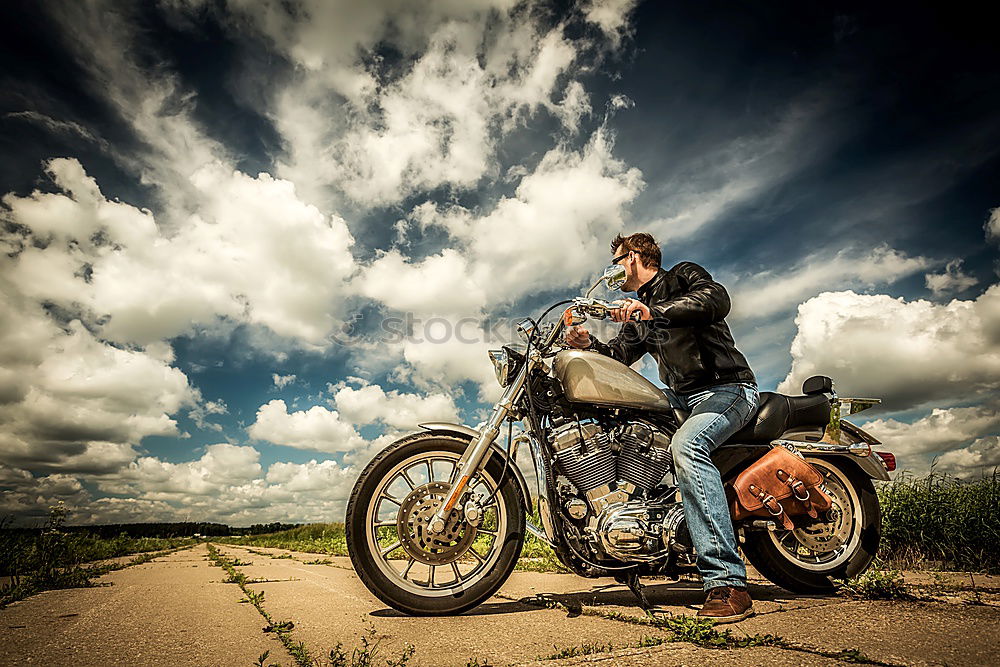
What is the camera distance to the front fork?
10.1 ft

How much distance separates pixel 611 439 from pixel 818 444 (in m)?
1.50

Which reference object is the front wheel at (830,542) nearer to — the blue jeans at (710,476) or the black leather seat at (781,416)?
the black leather seat at (781,416)

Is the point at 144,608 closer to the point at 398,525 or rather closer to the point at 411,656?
the point at 398,525

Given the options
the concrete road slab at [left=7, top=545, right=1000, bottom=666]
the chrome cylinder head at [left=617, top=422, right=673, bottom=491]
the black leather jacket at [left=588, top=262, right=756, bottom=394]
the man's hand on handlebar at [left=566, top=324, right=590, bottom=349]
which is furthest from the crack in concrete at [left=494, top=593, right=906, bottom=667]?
the man's hand on handlebar at [left=566, top=324, right=590, bottom=349]

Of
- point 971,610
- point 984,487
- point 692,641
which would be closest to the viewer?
point 692,641

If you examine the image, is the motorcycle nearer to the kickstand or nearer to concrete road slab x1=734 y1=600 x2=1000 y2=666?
the kickstand

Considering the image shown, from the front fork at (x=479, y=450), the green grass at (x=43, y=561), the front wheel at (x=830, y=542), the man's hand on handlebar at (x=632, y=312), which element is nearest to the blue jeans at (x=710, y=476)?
the front wheel at (x=830, y=542)

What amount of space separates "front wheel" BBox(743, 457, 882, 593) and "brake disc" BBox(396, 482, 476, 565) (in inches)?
77.1

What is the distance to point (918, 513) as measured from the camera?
4672 mm

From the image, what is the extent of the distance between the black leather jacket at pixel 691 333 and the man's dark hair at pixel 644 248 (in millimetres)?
203

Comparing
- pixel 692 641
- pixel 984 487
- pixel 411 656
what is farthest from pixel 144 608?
pixel 984 487

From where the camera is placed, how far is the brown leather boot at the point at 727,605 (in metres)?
2.72

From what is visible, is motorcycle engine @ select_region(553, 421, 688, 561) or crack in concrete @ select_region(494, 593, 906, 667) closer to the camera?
crack in concrete @ select_region(494, 593, 906, 667)

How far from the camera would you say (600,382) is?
333 centimetres
